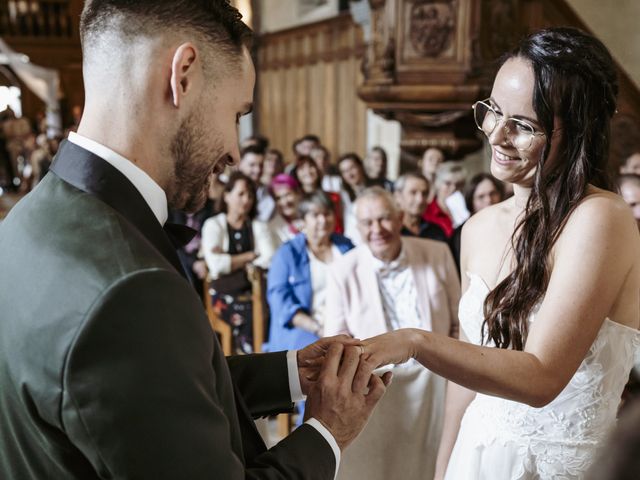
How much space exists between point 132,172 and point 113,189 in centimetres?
4

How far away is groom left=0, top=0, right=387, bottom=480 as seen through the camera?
79cm

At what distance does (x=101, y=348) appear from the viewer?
2.57 feet

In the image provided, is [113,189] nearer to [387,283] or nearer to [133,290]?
[133,290]

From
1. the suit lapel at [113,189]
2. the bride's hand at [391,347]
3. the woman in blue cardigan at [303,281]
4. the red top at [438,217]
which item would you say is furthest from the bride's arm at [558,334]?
the red top at [438,217]

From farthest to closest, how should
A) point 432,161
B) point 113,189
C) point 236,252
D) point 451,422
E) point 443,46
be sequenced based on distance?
1. point 432,161
2. point 443,46
3. point 236,252
4. point 451,422
5. point 113,189

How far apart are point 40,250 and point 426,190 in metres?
3.95

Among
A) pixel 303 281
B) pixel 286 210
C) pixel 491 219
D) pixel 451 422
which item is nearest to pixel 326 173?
pixel 286 210

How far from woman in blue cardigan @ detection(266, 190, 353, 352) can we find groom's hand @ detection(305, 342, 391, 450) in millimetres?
2492

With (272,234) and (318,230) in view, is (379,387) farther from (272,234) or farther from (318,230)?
(272,234)

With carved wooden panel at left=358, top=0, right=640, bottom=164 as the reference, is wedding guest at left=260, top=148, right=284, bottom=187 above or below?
below

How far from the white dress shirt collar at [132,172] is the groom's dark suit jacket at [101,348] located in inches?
0.6

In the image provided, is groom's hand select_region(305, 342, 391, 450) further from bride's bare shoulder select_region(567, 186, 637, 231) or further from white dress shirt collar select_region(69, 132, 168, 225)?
bride's bare shoulder select_region(567, 186, 637, 231)

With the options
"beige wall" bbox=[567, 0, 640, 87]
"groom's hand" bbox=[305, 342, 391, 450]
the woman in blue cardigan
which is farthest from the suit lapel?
"beige wall" bbox=[567, 0, 640, 87]

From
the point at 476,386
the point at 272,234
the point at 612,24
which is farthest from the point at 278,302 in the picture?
the point at 612,24
